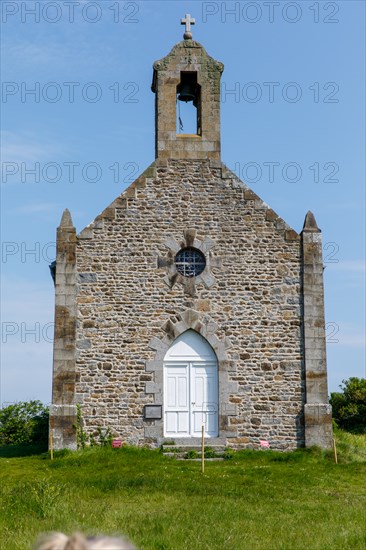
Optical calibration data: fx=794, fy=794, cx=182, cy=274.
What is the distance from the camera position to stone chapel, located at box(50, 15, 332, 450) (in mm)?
18297

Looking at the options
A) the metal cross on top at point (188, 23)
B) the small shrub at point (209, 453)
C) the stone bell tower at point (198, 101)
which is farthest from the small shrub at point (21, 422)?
the metal cross on top at point (188, 23)

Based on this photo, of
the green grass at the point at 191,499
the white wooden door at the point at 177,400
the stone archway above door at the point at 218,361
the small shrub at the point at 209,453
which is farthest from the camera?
the white wooden door at the point at 177,400

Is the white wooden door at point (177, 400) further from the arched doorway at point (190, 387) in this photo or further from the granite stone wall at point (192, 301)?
the granite stone wall at point (192, 301)

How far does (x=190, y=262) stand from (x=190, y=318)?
4.55 feet

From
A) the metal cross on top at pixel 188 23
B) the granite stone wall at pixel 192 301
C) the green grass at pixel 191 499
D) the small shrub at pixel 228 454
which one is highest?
the metal cross on top at pixel 188 23

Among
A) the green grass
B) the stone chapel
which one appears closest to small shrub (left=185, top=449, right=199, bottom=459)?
the stone chapel

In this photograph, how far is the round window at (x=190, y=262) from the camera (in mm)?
18984

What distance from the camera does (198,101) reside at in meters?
20.2

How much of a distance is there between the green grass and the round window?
433cm

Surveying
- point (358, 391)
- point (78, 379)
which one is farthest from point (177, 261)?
point (358, 391)

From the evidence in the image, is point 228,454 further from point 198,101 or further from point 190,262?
point 198,101

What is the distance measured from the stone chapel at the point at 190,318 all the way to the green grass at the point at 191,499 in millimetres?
974

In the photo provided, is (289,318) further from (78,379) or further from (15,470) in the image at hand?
(15,470)

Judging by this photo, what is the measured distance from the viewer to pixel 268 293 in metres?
19.0
